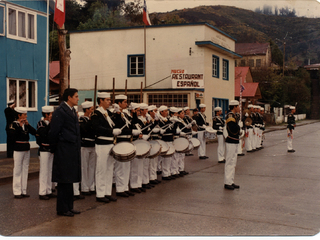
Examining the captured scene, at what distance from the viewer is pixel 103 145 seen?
8164 millimetres

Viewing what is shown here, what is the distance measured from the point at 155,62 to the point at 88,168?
2067 cm

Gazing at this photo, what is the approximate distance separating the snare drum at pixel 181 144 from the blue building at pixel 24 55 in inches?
328

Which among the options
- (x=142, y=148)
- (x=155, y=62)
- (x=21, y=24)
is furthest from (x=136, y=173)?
(x=155, y=62)

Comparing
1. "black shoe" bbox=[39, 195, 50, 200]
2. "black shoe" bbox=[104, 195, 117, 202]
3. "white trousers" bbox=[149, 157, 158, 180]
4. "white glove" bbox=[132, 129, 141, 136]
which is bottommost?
"black shoe" bbox=[39, 195, 50, 200]

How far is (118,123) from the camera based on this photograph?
8.49m

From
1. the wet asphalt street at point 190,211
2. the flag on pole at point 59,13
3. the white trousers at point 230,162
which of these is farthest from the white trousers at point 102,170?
the flag on pole at point 59,13

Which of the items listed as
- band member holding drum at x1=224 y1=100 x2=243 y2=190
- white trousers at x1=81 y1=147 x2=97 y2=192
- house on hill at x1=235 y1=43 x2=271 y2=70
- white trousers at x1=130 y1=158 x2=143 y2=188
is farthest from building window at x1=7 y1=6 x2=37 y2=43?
house on hill at x1=235 y1=43 x2=271 y2=70

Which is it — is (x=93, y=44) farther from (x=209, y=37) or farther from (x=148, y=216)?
(x=148, y=216)

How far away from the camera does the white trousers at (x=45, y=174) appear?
8.53 m

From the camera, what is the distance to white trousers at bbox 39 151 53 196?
28.0ft

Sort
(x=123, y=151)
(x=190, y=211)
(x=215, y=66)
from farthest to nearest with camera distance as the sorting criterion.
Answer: (x=215, y=66), (x=123, y=151), (x=190, y=211)

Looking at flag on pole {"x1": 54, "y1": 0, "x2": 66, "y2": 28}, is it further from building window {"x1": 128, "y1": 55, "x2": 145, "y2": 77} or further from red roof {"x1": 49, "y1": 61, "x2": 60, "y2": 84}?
red roof {"x1": 49, "y1": 61, "x2": 60, "y2": 84}

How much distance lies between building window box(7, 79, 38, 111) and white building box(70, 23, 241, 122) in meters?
10.6

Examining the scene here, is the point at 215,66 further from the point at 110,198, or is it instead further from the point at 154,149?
the point at 110,198
